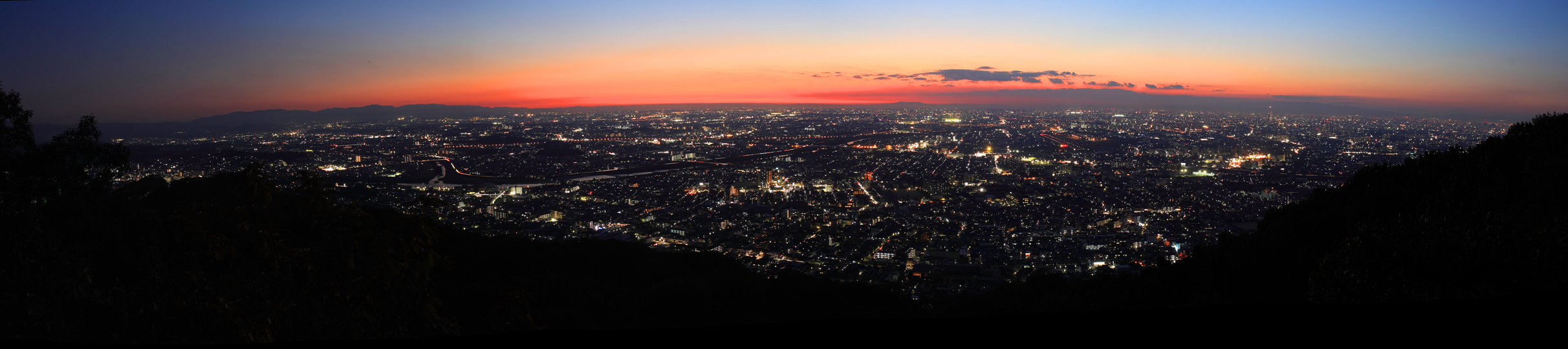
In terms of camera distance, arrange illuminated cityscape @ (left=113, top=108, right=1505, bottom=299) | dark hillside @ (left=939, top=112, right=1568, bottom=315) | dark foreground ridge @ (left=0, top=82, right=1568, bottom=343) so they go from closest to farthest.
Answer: dark foreground ridge @ (left=0, top=82, right=1568, bottom=343), dark hillside @ (left=939, top=112, right=1568, bottom=315), illuminated cityscape @ (left=113, top=108, right=1505, bottom=299)

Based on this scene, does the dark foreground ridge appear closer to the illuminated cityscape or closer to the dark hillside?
the dark hillside

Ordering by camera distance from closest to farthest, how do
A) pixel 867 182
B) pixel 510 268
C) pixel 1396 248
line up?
pixel 1396 248, pixel 510 268, pixel 867 182

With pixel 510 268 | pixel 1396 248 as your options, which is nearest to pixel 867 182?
pixel 510 268

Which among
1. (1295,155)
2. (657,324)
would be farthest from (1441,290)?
(1295,155)

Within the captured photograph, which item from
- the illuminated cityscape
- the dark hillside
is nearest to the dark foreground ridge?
the dark hillside

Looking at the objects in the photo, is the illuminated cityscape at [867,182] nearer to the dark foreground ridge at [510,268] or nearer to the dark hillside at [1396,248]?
the dark foreground ridge at [510,268]

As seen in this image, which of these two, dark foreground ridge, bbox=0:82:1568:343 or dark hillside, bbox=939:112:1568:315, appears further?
dark hillside, bbox=939:112:1568:315

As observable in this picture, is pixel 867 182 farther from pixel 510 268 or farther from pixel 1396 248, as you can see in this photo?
pixel 1396 248

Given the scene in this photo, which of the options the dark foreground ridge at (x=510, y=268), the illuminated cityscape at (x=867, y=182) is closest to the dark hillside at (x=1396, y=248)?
the dark foreground ridge at (x=510, y=268)

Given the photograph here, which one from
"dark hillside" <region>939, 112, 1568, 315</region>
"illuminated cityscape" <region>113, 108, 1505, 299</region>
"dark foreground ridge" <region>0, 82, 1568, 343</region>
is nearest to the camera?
"dark foreground ridge" <region>0, 82, 1568, 343</region>
